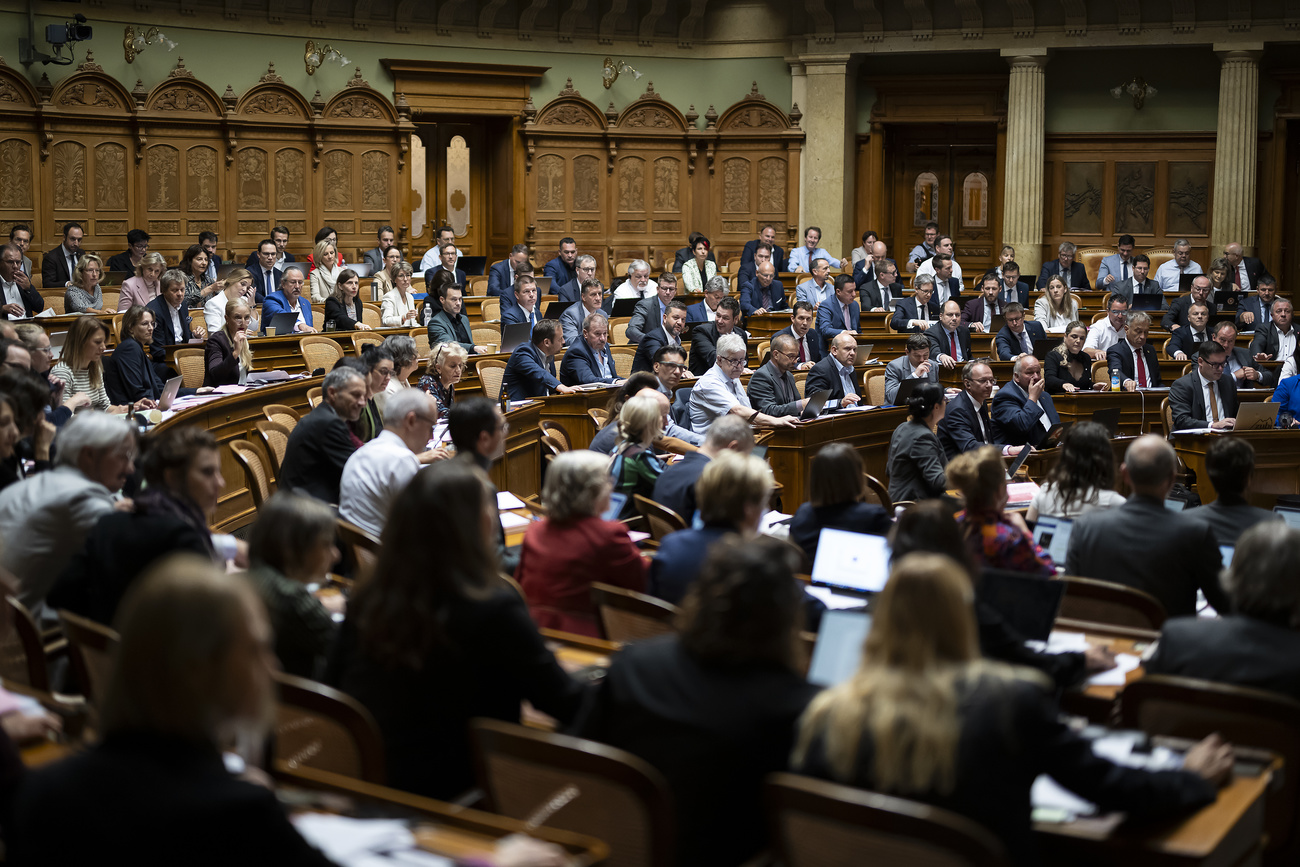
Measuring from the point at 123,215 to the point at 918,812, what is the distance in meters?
13.1

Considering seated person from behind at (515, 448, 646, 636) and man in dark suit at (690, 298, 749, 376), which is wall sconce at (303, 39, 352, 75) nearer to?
man in dark suit at (690, 298, 749, 376)

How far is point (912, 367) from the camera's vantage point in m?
8.98

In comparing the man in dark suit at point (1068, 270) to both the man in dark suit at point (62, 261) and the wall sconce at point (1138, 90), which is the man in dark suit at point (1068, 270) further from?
the man in dark suit at point (62, 261)

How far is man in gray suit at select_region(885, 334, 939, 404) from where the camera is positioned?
875 cm

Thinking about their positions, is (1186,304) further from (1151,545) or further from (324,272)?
(1151,545)

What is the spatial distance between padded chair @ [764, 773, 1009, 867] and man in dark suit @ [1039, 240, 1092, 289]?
12.6 metres

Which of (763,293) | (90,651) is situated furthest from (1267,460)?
(90,651)

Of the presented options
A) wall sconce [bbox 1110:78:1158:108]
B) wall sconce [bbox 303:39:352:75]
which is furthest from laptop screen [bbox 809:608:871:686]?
wall sconce [bbox 1110:78:1158:108]

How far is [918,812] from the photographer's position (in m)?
2.04

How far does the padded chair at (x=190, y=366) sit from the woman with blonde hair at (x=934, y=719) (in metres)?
6.95

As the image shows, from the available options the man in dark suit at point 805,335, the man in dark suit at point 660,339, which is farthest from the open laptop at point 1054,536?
the man in dark suit at point 805,335

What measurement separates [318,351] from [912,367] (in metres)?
4.24

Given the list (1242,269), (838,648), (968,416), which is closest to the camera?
(838,648)

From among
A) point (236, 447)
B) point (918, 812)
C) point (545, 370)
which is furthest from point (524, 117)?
point (918, 812)
